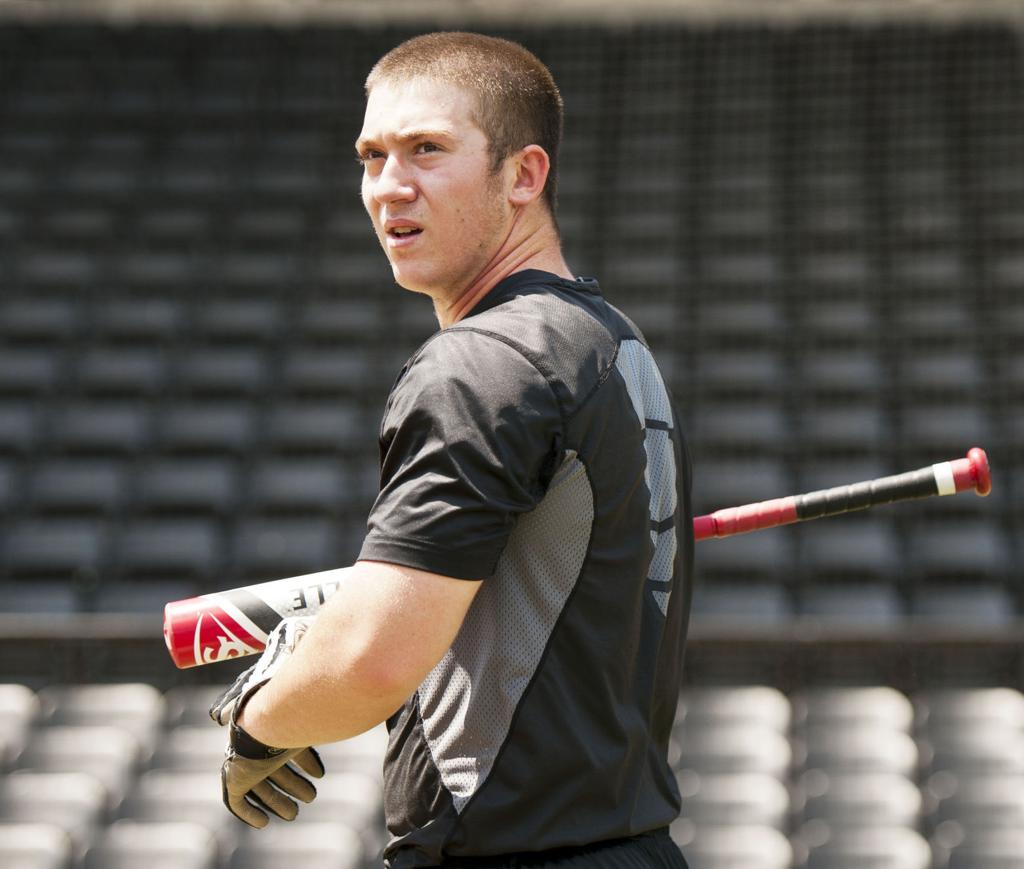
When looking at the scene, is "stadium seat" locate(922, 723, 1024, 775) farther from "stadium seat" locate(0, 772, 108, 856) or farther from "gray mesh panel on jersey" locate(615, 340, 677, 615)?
"gray mesh panel on jersey" locate(615, 340, 677, 615)

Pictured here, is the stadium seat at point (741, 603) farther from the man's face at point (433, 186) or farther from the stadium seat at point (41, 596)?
the man's face at point (433, 186)

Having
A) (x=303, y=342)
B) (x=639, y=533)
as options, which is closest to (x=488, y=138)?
(x=639, y=533)

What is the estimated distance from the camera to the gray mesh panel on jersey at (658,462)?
107 centimetres

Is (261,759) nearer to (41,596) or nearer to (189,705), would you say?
(189,705)

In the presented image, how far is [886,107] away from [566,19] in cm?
116

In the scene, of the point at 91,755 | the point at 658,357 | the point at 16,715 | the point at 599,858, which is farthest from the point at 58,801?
the point at 658,357

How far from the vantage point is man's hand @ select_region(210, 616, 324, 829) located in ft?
3.53

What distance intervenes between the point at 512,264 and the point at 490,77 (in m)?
0.15

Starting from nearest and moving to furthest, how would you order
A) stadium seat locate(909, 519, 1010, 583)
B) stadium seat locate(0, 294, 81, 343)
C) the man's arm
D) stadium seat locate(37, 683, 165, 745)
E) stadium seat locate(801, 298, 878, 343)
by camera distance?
the man's arm, stadium seat locate(37, 683, 165, 745), stadium seat locate(909, 519, 1010, 583), stadium seat locate(801, 298, 878, 343), stadium seat locate(0, 294, 81, 343)

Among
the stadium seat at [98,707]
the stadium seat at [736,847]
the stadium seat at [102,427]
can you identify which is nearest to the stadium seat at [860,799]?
the stadium seat at [736,847]

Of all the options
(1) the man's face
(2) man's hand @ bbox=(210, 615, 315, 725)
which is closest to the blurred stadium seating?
(2) man's hand @ bbox=(210, 615, 315, 725)

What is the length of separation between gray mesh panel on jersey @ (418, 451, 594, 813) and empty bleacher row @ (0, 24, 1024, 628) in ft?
9.05

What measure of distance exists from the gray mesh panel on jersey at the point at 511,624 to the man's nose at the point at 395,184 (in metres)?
0.28

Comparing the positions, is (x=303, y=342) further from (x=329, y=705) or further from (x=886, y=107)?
(x=329, y=705)
